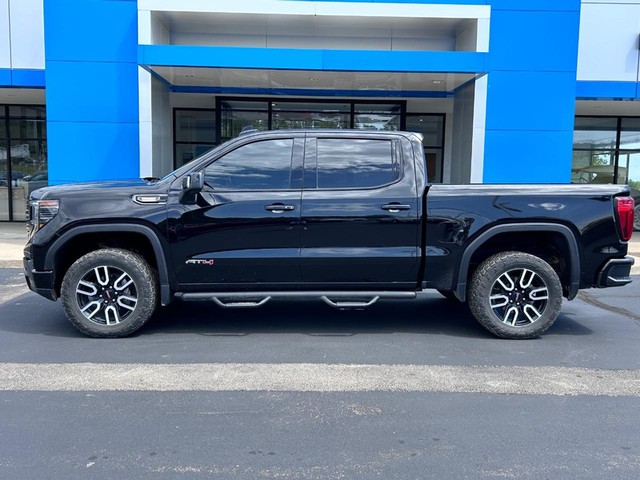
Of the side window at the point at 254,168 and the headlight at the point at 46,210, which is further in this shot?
the side window at the point at 254,168

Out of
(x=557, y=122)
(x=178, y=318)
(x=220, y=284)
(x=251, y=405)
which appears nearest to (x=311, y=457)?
(x=251, y=405)

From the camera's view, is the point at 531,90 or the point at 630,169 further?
the point at 630,169

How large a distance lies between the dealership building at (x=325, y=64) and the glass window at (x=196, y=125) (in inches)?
81.5

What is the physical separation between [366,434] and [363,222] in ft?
7.75

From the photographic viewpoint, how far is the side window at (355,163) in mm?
5641

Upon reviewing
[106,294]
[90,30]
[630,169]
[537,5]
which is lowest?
[106,294]

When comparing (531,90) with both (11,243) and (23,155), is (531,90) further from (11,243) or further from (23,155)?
(23,155)

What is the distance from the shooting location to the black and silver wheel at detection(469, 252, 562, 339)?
222 inches

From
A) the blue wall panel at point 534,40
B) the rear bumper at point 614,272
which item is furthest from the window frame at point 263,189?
the blue wall panel at point 534,40

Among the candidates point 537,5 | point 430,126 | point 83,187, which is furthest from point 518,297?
point 430,126

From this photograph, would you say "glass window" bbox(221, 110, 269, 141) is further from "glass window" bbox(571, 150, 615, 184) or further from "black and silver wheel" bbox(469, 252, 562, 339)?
"black and silver wheel" bbox(469, 252, 562, 339)

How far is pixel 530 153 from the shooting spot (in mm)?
12461

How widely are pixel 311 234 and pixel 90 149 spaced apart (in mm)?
8488

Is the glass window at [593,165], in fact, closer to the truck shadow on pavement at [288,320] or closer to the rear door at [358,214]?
the truck shadow on pavement at [288,320]
